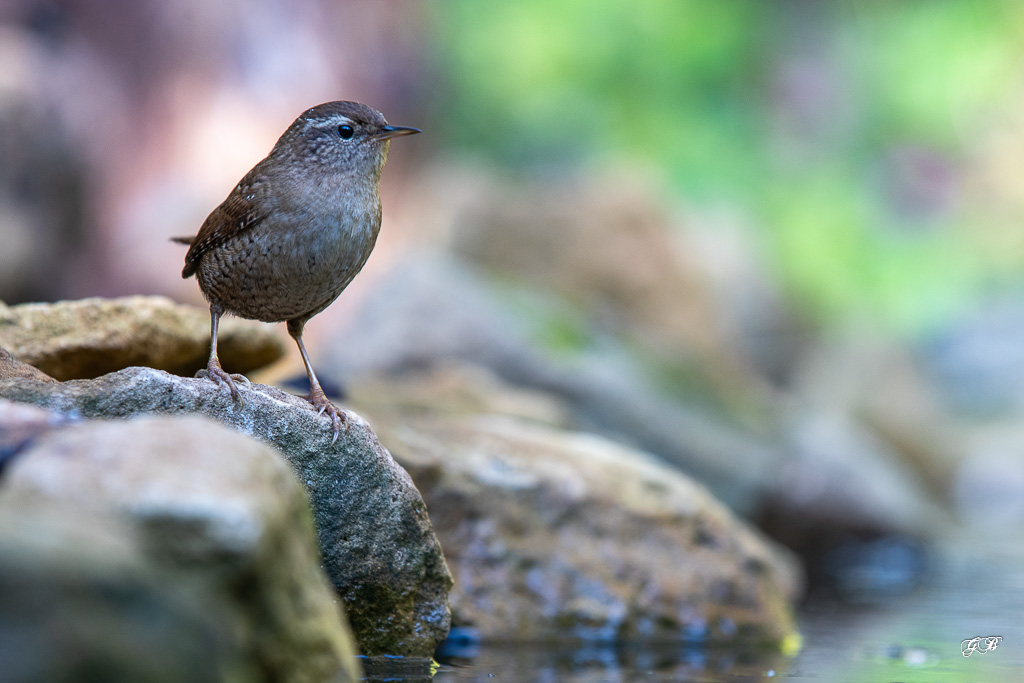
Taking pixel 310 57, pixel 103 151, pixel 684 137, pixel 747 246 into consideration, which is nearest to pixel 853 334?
pixel 747 246

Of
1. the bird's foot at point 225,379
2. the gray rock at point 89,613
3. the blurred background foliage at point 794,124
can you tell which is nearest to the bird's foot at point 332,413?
the bird's foot at point 225,379

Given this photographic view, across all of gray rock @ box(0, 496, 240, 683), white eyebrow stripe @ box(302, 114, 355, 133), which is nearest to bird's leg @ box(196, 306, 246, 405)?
white eyebrow stripe @ box(302, 114, 355, 133)

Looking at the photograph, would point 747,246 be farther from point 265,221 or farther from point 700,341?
point 265,221

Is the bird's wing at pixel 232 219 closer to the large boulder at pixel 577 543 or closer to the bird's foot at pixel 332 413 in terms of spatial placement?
the bird's foot at pixel 332 413

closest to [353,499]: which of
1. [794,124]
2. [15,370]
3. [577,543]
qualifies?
[15,370]

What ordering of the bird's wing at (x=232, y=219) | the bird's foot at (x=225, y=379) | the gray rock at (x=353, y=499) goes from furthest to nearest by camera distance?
the bird's wing at (x=232, y=219)
the bird's foot at (x=225, y=379)
the gray rock at (x=353, y=499)

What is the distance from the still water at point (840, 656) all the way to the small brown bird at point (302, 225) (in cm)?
115

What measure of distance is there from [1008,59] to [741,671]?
16231 millimetres

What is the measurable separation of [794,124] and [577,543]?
15.4 m

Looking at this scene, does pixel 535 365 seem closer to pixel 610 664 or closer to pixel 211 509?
pixel 610 664

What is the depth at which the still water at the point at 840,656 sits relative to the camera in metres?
3.53

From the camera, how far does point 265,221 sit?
3434 mm

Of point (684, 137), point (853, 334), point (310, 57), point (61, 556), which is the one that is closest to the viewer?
point (61, 556)

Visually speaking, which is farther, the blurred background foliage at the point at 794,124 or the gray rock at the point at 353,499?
the blurred background foliage at the point at 794,124
